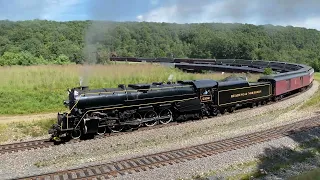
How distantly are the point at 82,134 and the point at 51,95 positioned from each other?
8.99 metres

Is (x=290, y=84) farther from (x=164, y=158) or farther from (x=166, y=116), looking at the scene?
(x=164, y=158)

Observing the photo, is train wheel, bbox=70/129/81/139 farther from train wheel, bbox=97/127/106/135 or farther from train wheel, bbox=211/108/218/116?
train wheel, bbox=211/108/218/116

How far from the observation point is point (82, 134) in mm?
15359

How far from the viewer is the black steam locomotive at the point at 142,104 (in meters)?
15.0

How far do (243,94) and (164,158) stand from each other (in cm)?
1202

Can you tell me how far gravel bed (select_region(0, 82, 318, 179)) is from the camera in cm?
1225

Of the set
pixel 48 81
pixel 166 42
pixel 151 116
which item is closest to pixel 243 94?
pixel 151 116

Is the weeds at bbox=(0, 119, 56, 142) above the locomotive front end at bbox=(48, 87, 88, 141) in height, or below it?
below

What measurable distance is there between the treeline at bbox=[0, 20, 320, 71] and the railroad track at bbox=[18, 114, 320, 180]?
22.0m

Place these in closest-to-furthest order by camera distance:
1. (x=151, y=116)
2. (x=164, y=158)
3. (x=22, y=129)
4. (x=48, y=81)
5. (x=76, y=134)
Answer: (x=164, y=158) < (x=76, y=134) < (x=22, y=129) < (x=151, y=116) < (x=48, y=81)

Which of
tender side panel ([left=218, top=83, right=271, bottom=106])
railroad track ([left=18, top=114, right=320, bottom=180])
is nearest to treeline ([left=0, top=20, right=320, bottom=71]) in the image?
tender side panel ([left=218, top=83, right=271, bottom=106])

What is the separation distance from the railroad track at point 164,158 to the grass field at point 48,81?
7.74 m

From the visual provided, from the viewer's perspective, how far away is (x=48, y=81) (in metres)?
26.2

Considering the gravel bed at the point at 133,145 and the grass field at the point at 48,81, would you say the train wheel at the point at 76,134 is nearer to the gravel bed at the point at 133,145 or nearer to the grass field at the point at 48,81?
the gravel bed at the point at 133,145
